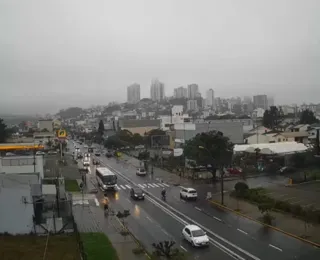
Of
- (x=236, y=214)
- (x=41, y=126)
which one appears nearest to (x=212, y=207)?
(x=236, y=214)

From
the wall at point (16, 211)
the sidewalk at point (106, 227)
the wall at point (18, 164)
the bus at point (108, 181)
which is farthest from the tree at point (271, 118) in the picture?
the wall at point (16, 211)

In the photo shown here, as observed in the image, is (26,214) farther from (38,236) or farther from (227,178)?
(227,178)

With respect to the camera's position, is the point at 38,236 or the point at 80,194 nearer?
the point at 38,236

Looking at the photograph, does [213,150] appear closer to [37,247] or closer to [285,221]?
[285,221]

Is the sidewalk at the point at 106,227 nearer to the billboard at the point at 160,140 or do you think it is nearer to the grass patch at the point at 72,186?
the grass patch at the point at 72,186

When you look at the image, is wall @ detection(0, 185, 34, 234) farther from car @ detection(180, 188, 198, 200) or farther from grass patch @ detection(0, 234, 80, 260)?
car @ detection(180, 188, 198, 200)

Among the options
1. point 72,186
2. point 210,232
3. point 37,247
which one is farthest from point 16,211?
point 72,186
